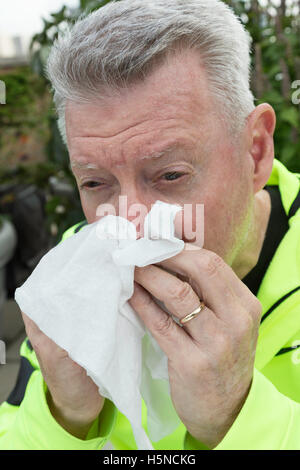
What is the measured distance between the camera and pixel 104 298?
1173 mm

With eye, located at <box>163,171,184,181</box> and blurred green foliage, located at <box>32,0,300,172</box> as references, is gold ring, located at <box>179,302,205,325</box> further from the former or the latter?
blurred green foliage, located at <box>32,0,300,172</box>

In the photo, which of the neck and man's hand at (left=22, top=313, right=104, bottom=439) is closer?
man's hand at (left=22, top=313, right=104, bottom=439)

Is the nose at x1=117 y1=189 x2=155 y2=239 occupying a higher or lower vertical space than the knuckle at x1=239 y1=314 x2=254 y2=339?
higher

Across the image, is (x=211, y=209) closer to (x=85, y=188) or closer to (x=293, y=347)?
(x=85, y=188)

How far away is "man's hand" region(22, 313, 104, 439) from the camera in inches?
50.3

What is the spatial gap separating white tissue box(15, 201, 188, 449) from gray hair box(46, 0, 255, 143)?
390 mm

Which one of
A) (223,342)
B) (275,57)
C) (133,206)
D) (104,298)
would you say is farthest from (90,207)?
(275,57)

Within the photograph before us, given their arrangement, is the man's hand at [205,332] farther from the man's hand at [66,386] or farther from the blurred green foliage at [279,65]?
the blurred green foliage at [279,65]

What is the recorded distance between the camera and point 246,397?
1187mm

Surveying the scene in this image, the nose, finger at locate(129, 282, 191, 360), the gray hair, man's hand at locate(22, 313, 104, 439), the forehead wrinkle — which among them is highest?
the gray hair

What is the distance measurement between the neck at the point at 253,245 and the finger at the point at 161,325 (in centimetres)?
A: 60

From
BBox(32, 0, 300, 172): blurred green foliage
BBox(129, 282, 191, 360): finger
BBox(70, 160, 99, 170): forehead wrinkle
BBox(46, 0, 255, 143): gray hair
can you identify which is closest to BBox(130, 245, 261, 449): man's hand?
BBox(129, 282, 191, 360): finger

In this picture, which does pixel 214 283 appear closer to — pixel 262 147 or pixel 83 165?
pixel 83 165
